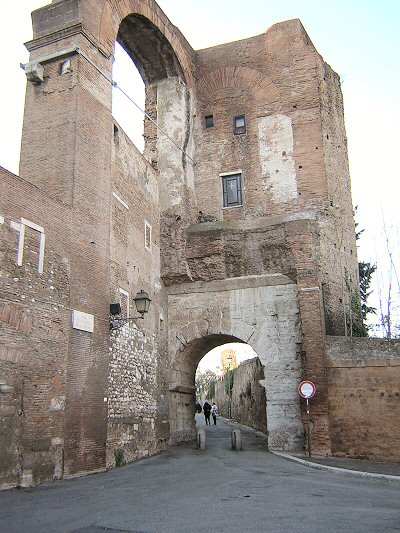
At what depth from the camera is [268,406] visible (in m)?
15.7

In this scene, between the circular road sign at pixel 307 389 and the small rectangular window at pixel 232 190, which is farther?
the small rectangular window at pixel 232 190

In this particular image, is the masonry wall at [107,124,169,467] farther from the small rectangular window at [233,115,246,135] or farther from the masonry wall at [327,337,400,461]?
the masonry wall at [327,337,400,461]

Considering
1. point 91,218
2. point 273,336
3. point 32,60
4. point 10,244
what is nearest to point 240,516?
point 10,244

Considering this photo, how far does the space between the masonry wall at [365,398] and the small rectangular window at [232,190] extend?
19.7 ft

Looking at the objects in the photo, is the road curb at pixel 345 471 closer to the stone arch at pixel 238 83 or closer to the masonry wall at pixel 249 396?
the masonry wall at pixel 249 396

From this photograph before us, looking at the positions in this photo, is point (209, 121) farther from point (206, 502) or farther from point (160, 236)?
point (206, 502)

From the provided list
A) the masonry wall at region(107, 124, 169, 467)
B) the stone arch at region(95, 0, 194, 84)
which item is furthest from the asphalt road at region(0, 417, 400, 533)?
the stone arch at region(95, 0, 194, 84)

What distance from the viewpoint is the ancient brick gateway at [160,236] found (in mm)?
10312

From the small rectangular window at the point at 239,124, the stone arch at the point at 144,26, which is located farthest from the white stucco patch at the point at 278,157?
the stone arch at the point at 144,26

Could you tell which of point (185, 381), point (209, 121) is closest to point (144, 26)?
point (209, 121)

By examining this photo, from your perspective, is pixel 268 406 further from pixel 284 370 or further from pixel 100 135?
A: pixel 100 135

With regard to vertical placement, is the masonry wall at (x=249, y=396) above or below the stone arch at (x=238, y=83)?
below

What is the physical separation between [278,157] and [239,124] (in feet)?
6.60

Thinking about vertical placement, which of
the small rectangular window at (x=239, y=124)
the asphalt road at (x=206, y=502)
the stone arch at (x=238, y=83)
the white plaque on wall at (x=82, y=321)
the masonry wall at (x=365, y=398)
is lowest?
the asphalt road at (x=206, y=502)
